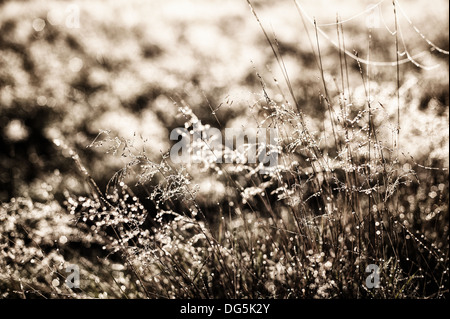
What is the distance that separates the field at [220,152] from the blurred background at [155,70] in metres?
0.02

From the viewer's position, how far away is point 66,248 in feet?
5.91

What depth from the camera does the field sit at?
1219 millimetres

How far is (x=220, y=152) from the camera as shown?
1175mm

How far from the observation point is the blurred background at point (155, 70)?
2.21m

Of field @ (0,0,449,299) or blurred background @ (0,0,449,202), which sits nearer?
field @ (0,0,449,299)

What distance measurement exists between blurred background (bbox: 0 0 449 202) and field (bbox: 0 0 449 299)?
0.02 meters

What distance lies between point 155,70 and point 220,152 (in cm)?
203

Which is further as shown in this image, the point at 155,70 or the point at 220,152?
the point at 155,70

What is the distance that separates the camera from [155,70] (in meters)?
3.04

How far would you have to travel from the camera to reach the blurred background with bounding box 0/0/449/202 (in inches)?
87.2

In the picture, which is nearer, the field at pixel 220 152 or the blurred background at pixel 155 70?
the field at pixel 220 152

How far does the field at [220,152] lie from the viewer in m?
1.22

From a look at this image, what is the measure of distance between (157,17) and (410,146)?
8.97 ft

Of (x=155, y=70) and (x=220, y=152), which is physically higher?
(x=155, y=70)
